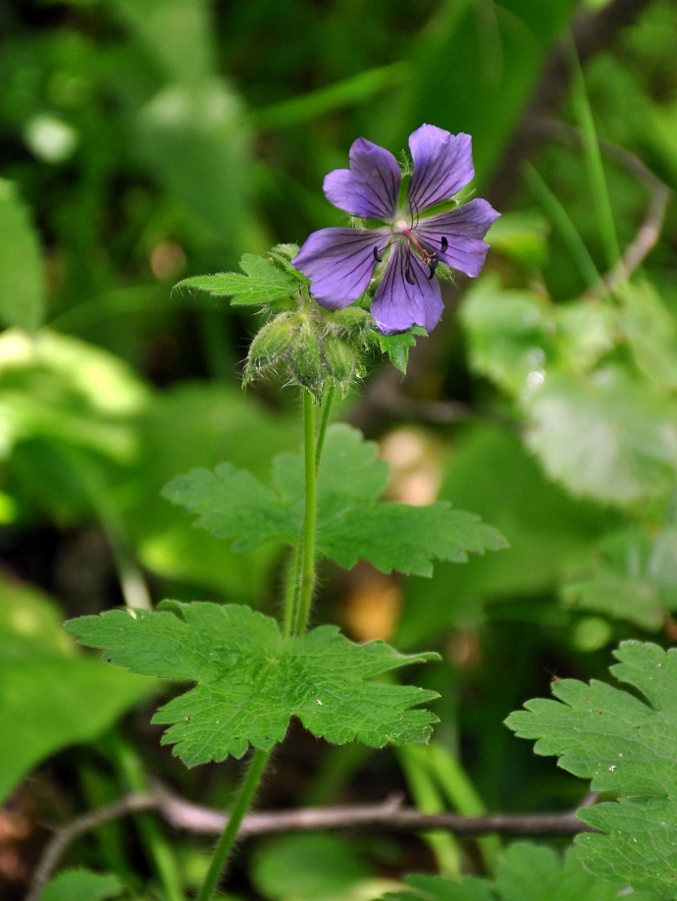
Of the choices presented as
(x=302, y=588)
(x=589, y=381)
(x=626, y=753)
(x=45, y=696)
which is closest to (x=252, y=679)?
(x=302, y=588)

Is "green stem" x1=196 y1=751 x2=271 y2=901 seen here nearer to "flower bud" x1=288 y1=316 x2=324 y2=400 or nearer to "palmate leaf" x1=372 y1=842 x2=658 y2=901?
"palmate leaf" x1=372 y1=842 x2=658 y2=901

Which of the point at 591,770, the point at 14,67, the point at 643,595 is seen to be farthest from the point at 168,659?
the point at 14,67

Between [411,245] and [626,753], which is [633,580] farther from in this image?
[411,245]

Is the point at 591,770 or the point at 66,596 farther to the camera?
the point at 66,596

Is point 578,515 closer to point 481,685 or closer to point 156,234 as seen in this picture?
point 481,685

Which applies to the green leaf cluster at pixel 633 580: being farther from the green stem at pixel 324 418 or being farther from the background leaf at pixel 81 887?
the background leaf at pixel 81 887

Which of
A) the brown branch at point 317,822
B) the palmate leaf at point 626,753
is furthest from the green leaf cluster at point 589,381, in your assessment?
the palmate leaf at point 626,753
